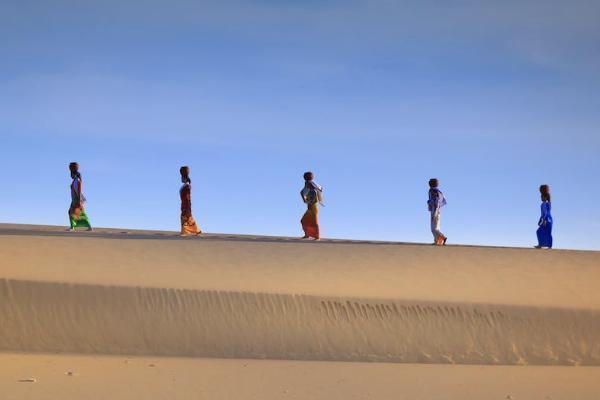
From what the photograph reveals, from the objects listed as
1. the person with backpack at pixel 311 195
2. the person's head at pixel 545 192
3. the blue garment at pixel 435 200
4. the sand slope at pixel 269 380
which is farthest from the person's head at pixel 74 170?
the person's head at pixel 545 192

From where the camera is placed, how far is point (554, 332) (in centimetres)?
1273

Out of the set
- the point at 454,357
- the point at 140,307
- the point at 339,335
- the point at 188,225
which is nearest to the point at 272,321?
the point at 339,335

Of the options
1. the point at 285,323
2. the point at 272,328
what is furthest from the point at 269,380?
the point at 285,323

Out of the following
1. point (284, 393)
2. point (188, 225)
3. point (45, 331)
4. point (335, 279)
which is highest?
point (188, 225)

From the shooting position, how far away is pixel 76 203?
1698 cm

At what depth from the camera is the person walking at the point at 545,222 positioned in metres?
17.4

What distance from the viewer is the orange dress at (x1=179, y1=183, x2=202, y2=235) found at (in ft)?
54.9

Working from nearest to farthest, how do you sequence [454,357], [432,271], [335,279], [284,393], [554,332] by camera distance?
[284,393]
[454,357]
[554,332]
[335,279]
[432,271]

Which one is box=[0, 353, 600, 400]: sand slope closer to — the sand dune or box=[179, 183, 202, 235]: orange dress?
the sand dune

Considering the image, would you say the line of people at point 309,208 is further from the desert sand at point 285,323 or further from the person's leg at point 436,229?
the desert sand at point 285,323

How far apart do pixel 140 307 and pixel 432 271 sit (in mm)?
5786

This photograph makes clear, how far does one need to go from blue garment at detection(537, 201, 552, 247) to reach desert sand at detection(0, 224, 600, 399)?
7.31 feet

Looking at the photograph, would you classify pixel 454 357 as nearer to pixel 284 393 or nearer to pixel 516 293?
pixel 516 293

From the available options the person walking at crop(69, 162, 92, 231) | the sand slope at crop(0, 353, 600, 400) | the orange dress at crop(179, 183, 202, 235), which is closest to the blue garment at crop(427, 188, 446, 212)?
the orange dress at crop(179, 183, 202, 235)
